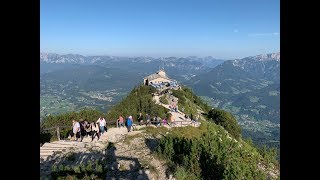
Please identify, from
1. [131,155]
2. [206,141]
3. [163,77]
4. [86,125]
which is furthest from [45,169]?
[163,77]


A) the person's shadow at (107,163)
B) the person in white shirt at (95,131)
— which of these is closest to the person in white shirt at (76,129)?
the person in white shirt at (95,131)

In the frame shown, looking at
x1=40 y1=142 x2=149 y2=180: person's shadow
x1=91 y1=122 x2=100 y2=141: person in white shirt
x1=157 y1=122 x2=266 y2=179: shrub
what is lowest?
x1=40 y1=142 x2=149 y2=180: person's shadow

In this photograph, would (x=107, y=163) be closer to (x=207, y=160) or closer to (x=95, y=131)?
(x=207, y=160)

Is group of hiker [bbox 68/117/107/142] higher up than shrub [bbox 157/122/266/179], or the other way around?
group of hiker [bbox 68/117/107/142]

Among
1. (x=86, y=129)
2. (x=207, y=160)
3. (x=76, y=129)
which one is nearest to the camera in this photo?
(x=207, y=160)

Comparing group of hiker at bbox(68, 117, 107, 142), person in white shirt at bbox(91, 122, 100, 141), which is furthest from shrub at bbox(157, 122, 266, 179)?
group of hiker at bbox(68, 117, 107, 142)

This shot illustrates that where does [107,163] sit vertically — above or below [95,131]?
below

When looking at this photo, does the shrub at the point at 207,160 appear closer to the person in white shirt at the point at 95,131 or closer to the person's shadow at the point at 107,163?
the person's shadow at the point at 107,163

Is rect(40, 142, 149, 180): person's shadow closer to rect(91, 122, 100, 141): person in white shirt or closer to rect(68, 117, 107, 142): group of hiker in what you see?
rect(91, 122, 100, 141): person in white shirt

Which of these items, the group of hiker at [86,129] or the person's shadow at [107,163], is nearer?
the person's shadow at [107,163]

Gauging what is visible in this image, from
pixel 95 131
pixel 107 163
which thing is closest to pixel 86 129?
pixel 95 131

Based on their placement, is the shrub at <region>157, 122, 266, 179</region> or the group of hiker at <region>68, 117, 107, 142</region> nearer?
the shrub at <region>157, 122, 266, 179</region>
